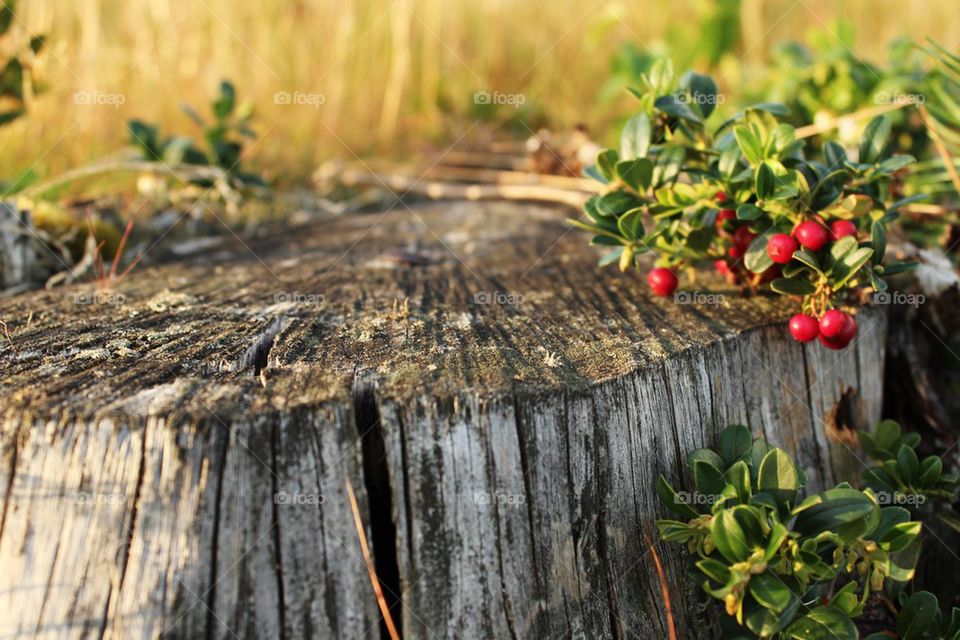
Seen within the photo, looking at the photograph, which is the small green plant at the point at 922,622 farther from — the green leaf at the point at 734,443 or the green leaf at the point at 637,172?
the green leaf at the point at 637,172

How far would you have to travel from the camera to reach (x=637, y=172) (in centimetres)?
194

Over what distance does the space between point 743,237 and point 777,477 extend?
2.28 ft

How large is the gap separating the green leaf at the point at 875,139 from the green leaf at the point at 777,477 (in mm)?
776

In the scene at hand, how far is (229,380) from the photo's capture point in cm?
156

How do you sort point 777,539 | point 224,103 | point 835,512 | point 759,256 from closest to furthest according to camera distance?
1. point 777,539
2. point 835,512
3. point 759,256
4. point 224,103

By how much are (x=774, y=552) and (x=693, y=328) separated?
585 millimetres

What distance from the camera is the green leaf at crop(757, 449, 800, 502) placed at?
1536 millimetres

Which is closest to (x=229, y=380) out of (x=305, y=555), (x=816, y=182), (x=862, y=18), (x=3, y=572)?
(x=305, y=555)

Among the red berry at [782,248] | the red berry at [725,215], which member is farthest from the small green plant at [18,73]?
the red berry at [782,248]

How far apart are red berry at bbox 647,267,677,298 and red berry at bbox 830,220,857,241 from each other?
37 cm

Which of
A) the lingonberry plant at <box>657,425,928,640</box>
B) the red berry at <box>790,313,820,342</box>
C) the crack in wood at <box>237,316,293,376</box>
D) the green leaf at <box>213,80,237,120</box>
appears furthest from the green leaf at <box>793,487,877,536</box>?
the green leaf at <box>213,80,237,120</box>

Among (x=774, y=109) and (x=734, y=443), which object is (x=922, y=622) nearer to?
(x=734, y=443)

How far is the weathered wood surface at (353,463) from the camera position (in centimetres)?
144

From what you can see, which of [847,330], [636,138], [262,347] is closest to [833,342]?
[847,330]
